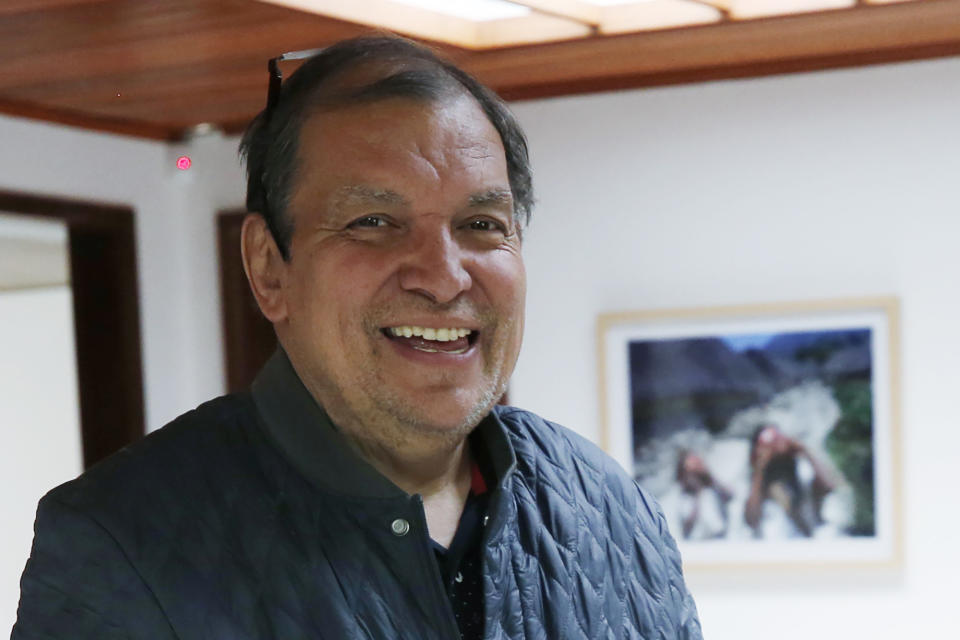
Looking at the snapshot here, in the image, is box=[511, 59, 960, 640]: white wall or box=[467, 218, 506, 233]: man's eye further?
box=[511, 59, 960, 640]: white wall

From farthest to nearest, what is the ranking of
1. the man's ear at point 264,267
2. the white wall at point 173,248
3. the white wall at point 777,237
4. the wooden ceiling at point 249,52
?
1. the white wall at point 173,248
2. the white wall at point 777,237
3. the wooden ceiling at point 249,52
4. the man's ear at point 264,267

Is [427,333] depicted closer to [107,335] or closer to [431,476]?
[431,476]

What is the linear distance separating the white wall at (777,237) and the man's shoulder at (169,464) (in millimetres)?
1849

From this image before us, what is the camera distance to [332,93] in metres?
1.20

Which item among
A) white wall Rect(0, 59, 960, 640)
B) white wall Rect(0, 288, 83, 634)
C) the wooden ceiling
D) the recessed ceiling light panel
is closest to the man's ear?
the wooden ceiling

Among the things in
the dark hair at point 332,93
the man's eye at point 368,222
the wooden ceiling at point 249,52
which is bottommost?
the man's eye at point 368,222

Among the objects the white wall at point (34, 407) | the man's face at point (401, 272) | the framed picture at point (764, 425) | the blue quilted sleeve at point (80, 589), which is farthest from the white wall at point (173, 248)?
the blue quilted sleeve at point (80, 589)

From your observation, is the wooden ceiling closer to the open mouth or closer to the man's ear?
the man's ear

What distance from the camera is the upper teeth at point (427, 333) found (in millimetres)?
1148

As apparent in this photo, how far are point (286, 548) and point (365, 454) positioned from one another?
0.14 metres

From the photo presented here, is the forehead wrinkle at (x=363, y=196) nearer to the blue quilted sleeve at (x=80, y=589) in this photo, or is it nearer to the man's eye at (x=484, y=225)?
the man's eye at (x=484, y=225)

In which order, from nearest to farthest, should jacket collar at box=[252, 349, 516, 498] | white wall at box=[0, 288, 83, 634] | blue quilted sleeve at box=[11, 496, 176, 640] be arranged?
blue quilted sleeve at box=[11, 496, 176, 640], jacket collar at box=[252, 349, 516, 498], white wall at box=[0, 288, 83, 634]

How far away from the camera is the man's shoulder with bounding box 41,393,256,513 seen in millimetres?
1042

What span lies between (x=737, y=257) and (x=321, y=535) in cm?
192
